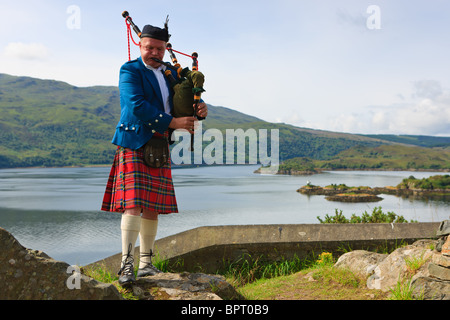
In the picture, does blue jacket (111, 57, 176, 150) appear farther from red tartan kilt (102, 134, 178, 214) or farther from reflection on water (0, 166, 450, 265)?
reflection on water (0, 166, 450, 265)

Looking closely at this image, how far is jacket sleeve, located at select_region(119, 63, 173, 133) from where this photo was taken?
3.49m

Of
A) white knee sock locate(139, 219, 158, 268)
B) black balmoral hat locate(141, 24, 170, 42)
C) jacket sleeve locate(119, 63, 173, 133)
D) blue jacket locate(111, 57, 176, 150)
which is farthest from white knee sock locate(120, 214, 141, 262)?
black balmoral hat locate(141, 24, 170, 42)

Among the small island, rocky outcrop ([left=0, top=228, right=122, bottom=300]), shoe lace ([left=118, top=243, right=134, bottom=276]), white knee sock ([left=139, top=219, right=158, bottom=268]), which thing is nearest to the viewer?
rocky outcrop ([left=0, top=228, right=122, bottom=300])

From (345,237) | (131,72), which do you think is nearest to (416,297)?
(345,237)

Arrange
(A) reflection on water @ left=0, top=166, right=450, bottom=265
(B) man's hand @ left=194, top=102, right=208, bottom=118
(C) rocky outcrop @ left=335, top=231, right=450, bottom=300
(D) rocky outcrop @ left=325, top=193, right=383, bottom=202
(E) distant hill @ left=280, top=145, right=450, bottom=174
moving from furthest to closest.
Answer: (E) distant hill @ left=280, top=145, right=450, bottom=174 → (D) rocky outcrop @ left=325, top=193, right=383, bottom=202 → (A) reflection on water @ left=0, top=166, right=450, bottom=265 → (B) man's hand @ left=194, top=102, right=208, bottom=118 → (C) rocky outcrop @ left=335, top=231, right=450, bottom=300

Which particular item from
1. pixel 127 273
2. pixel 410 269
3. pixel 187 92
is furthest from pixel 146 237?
pixel 410 269

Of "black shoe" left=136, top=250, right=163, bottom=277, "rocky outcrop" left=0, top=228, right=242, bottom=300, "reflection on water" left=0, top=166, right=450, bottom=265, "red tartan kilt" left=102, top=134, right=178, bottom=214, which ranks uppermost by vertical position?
"red tartan kilt" left=102, top=134, right=178, bottom=214

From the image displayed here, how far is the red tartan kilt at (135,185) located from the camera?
140 inches

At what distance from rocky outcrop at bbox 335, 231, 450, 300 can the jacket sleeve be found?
2.56m

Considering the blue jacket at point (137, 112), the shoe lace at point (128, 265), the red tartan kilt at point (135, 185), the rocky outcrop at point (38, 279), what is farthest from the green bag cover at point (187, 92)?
the rocky outcrop at point (38, 279)

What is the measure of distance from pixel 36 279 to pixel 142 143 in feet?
4.54

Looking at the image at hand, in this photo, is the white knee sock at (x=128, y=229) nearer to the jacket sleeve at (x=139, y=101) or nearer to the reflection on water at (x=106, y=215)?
the jacket sleeve at (x=139, y=101)

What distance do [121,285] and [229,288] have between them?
1.05m
